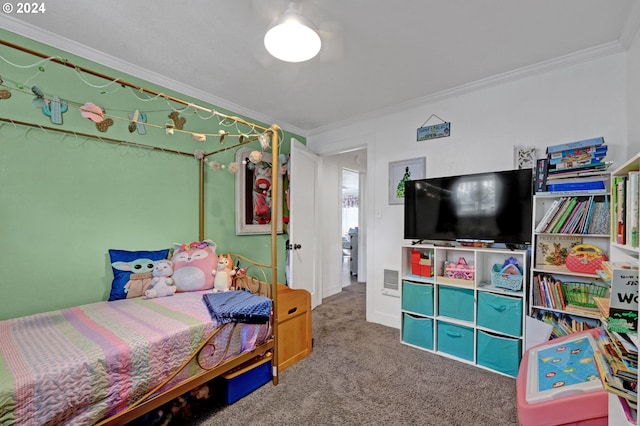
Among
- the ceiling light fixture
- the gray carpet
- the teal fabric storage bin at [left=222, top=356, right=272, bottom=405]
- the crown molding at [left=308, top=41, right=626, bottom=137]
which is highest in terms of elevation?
the crown molding at [left=308, top=41, right=626, bottom=137]

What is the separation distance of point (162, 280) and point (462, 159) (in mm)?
2911

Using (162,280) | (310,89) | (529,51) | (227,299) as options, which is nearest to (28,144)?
(162,280)

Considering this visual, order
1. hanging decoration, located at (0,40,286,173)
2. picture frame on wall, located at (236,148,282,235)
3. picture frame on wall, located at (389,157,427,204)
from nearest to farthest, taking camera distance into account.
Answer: hanging decoration, located at (0,40,286,173) → picture frame on wall, located at (389,157,427,204) → picture frame on wall, located at (236,148,282,235)

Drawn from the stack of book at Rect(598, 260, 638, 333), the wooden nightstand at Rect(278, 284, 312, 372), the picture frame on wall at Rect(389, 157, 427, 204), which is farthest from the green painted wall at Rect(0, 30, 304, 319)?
the stack of book at Rect(598, 260, 638, 333)

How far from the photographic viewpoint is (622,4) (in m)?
1.64

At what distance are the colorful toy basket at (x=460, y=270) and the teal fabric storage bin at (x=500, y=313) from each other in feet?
0.64

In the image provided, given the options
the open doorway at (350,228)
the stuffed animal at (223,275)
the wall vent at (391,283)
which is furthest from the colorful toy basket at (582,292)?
the open doorway at (350,228)

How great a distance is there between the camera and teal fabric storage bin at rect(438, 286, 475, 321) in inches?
93.7

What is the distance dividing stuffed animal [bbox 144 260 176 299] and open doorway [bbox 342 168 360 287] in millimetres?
3383

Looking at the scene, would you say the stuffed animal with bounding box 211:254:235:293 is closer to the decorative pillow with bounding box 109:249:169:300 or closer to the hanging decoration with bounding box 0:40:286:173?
the decorative pillow with bounding box 109:249:169:300

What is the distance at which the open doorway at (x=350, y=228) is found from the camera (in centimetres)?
584

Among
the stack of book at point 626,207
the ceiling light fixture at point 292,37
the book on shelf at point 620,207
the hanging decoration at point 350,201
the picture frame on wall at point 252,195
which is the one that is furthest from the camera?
the hanging decoration at point 350,201

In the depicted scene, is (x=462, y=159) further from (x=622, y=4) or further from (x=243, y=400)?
(x=243, y=400)

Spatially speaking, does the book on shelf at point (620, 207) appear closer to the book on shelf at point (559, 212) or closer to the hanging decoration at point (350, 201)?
the book on shelf at point (559, 212)
